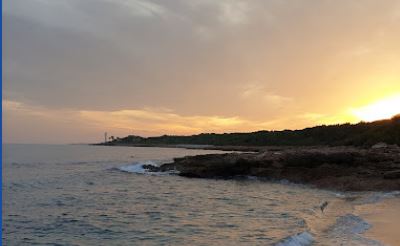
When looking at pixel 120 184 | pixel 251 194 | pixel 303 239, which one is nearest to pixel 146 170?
pixel 120 184

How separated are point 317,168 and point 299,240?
815 inches

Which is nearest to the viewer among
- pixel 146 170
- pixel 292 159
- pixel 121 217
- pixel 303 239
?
pixel 303 239

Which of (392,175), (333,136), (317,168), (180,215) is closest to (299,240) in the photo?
(180,215)

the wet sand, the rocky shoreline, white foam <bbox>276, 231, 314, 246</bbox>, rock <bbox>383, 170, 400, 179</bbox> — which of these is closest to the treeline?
the rocky shoreline

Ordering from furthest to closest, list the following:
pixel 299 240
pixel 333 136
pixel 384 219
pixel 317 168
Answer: pixel 333 136 → pixel 317 168 → pixel 384 219 → pixel 299 240

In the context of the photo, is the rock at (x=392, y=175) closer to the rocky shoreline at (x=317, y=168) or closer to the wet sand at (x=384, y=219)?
the rocky shoreline at (x=317, y=168)

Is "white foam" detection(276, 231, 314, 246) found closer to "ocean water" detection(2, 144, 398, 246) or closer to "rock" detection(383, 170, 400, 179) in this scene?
"ocean water" detection(2, 144, 398, 246)

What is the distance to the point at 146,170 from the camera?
141 feet

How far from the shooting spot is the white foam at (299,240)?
41.8 ft

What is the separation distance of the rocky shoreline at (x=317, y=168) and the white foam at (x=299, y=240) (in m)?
14.2

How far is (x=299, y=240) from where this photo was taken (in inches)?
514

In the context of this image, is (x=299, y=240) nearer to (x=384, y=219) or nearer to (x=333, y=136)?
(x=384, y=219)

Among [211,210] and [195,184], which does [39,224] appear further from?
[195,184]

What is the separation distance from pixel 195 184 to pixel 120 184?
482 cm
